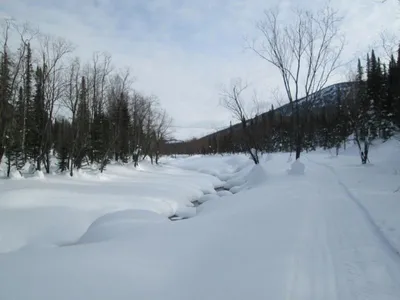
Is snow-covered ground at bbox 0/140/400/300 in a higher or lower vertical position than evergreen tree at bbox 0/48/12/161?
lower

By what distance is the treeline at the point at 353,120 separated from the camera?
1107 inches

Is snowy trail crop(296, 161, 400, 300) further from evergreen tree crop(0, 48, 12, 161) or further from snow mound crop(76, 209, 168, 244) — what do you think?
evergreen tree crop(0, 48, 12, 161)

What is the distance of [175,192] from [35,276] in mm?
13419

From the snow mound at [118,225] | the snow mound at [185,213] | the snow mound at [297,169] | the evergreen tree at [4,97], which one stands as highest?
the evergreen tree at [4,97]

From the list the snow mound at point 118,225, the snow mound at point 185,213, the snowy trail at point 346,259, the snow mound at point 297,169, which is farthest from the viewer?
the snow mound at point 297,169

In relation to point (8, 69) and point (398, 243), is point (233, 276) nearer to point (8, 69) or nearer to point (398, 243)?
point (398, 243)

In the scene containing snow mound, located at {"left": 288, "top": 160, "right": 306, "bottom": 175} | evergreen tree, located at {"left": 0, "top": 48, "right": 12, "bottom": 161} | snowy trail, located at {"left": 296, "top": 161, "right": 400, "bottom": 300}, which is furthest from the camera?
snow mound, located at {"left": 288, "top": 160, "right": 306, "bottom": 175}

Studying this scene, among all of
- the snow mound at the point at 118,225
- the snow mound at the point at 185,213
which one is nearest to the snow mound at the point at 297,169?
the snow mound at the point at 185,213

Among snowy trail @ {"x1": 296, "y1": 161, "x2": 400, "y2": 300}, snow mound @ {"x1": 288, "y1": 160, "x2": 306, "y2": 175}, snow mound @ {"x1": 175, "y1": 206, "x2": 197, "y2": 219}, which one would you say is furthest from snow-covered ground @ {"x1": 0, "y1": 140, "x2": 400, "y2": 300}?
snow mound @ {"x1": 288, "y1": 160, "x2": 306, "y2": 175}

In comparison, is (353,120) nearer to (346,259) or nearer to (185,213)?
(185,213)

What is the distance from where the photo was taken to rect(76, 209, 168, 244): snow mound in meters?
7.36

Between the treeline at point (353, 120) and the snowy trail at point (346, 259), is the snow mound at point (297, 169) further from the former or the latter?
the snowy trail at point (346, 259)

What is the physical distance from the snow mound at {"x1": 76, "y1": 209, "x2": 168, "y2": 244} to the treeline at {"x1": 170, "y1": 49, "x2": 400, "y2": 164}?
1492 centimetres

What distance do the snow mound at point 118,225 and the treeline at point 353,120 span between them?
14.9m
